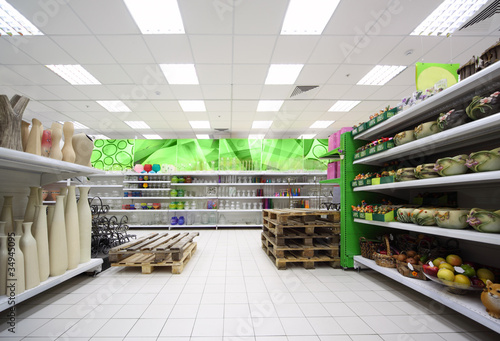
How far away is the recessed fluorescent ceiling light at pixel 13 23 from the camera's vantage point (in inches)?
124

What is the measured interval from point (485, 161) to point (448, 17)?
3253 mm

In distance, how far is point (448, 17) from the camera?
333cm

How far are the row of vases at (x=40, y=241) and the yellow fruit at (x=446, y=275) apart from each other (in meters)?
3.15

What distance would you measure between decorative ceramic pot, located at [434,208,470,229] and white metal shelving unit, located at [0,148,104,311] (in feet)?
10.3

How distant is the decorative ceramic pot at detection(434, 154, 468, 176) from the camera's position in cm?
166

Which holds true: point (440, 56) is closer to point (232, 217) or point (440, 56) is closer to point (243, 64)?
point (243, 64)

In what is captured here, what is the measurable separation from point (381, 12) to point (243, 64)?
237 centimetres

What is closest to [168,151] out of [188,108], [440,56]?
[188,108]

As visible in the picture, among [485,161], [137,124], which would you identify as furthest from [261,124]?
[485,161]

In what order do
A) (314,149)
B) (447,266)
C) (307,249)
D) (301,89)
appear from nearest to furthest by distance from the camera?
(447,266) → (307,249) → (301,89) → (314,149)

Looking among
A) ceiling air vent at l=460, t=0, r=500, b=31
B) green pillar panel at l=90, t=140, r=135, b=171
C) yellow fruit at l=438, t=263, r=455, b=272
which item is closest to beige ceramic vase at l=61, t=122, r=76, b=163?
yellow fruit at l=438, t=263, r=455, b=272

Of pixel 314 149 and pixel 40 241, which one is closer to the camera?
pixel 40 241

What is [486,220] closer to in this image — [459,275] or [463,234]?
[463,234]

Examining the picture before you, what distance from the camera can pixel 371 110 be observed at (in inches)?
268
